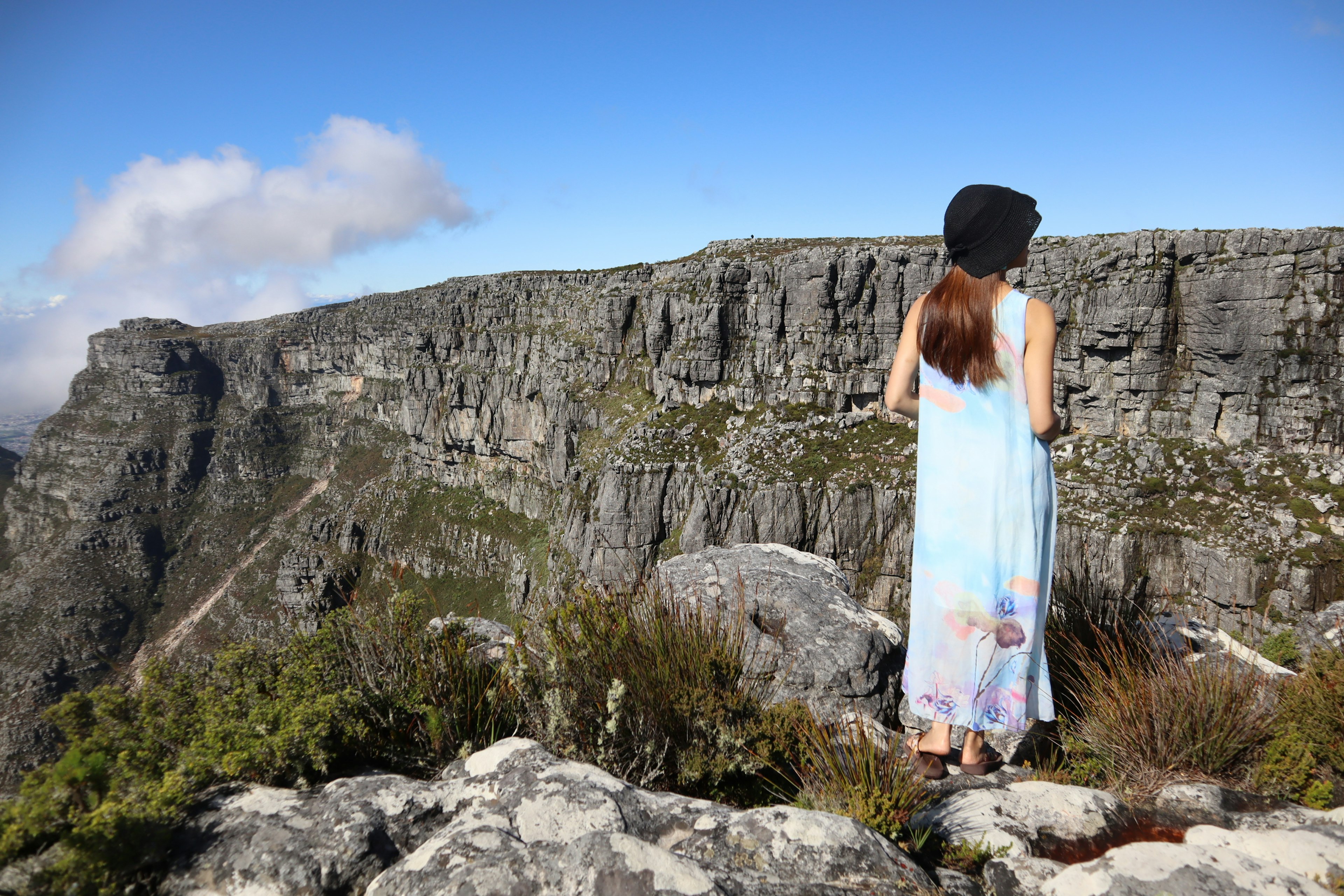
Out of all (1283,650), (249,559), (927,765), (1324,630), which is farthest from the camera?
(249,559)

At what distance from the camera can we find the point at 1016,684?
148 inches

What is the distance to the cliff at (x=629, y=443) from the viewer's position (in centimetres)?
3566

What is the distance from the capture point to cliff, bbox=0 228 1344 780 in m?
35.7

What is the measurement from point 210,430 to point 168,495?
17.3 metres

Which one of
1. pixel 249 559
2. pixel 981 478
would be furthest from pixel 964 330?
pixel 249 559

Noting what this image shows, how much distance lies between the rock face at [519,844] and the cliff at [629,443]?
899 mm

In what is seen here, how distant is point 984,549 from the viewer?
12.0ft

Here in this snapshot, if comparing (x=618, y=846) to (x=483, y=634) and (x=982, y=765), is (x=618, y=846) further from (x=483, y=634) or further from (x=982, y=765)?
(x=483, y=634)

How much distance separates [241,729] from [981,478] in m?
4.29

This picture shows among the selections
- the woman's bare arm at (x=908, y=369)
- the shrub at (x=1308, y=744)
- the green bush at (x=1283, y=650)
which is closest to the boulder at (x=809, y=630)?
the woman's bare arm at (x=908, y=369)

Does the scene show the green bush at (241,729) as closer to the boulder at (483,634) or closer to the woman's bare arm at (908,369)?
the boulder at (483,634)

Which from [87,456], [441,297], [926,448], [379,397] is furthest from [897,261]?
[87,456]

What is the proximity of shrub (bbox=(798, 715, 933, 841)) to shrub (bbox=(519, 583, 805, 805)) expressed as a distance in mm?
206

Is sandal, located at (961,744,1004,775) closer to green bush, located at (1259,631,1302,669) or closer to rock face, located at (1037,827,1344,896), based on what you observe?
rock face, located at (1037,827,1344,896)
